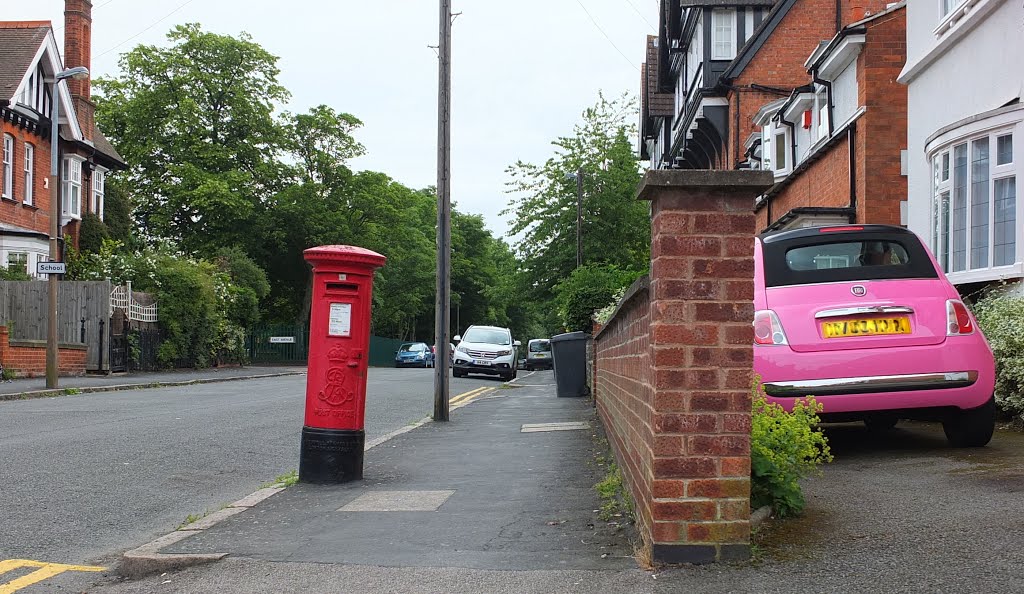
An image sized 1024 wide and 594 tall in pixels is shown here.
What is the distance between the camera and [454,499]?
6.52 metres

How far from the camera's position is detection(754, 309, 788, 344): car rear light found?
6809 mm

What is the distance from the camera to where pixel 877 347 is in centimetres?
666

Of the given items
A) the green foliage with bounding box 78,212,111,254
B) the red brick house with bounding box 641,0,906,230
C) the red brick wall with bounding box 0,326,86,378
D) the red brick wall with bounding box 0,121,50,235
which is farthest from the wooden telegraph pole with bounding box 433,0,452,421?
the green foliage with bounding box 78,212,111,254

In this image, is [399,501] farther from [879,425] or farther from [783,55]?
[783,55]

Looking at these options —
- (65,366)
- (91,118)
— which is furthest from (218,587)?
(91,118)

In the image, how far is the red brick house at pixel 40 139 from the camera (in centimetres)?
3025

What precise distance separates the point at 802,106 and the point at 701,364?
706 inches

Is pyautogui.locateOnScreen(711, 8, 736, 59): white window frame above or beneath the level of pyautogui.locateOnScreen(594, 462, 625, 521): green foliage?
above

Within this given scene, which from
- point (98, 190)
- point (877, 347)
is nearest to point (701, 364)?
point (877, 347)

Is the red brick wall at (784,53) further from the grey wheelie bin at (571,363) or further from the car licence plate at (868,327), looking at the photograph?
the car licence plate at (868,327)

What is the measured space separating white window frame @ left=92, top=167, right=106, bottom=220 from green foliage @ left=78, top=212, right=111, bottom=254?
733mm

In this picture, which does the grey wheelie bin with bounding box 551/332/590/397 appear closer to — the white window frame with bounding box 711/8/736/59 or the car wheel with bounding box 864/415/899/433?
the car wheel with bounding box 864/415/899/433

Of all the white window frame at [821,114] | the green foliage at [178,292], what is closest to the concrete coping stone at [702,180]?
the white window frame at [821,114]

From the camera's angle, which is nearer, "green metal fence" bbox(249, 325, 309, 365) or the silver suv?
the silver suv
